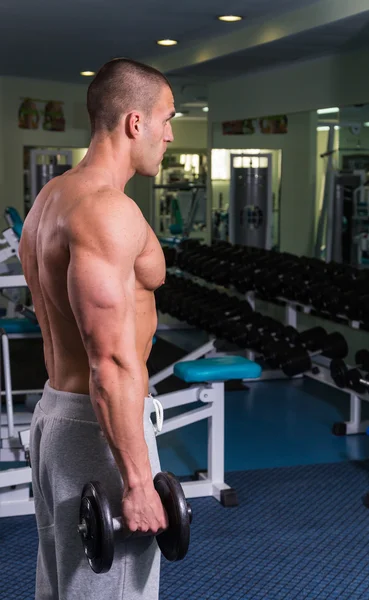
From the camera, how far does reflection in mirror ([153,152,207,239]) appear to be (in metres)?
7.59

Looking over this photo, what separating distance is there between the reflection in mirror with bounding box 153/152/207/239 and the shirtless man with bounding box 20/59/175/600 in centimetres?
594

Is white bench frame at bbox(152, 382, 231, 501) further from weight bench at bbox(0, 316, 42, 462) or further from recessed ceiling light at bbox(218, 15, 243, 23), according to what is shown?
recessed ceiling light at bbox(218, 15, 243, 23)

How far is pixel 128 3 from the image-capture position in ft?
12.5

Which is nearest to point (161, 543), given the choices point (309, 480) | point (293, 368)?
point (309, 480)

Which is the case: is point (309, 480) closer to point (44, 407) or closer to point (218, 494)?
point (218, 494)

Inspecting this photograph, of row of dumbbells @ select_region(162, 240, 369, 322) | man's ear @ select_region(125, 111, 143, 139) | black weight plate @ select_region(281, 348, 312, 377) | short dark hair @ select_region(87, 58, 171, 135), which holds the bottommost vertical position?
black weight plate @ select_region(281, 348, 312, 377)

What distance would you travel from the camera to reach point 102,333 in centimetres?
113

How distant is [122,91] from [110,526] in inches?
24.8

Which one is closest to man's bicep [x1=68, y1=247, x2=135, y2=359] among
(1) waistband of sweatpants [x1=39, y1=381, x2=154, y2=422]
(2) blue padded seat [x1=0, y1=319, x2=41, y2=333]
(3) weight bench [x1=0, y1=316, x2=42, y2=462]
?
(1) waistband of sweatpants [x1=39, y1=381, x2=154, y2=422]

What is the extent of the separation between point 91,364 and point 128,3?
9.95 ft

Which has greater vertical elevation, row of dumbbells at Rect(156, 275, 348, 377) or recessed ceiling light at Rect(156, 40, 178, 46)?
recessed ceiling light at Rect(156, 40, 178, 46)

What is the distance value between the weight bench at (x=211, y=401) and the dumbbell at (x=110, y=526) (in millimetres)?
1593

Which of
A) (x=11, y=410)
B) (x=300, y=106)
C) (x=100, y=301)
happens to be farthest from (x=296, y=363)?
(x=100, y=301)

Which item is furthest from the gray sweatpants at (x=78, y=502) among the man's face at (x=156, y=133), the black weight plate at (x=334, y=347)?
the black weight plate at (x=334, y=347)
